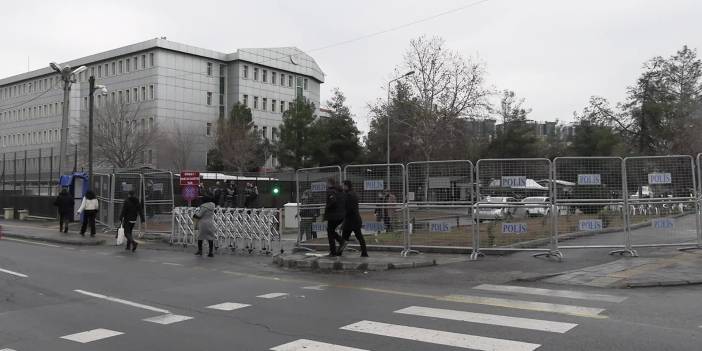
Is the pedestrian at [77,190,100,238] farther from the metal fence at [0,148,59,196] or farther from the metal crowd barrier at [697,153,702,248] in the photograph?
the metal crowd barrier at [697,153,702,248]

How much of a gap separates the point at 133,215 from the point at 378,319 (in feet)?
39.0

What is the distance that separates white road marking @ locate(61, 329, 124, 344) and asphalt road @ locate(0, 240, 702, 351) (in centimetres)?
1

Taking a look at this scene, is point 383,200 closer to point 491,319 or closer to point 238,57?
point 491,319

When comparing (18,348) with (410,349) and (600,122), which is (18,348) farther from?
(600,122)

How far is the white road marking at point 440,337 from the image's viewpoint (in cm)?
608

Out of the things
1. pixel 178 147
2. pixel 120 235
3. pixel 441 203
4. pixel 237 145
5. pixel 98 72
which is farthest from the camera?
pixel 98 72

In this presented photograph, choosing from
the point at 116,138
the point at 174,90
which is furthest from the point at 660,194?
the point at 174,90

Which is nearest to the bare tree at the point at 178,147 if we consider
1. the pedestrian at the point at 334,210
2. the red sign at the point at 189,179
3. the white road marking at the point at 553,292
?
the red sign at the point at 189,179

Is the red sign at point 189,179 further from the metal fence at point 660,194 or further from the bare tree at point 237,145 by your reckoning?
the bare tree at point 237,145

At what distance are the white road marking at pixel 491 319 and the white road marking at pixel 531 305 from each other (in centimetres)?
70

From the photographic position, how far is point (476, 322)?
7254 mm

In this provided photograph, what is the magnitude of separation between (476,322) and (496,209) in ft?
21.3

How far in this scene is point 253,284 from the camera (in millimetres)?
10672

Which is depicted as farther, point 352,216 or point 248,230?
point 248,230
